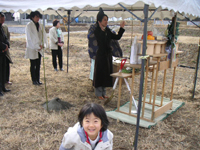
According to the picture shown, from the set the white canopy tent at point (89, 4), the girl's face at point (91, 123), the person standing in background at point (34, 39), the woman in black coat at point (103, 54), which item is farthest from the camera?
the person standing in background at point (34, 39)

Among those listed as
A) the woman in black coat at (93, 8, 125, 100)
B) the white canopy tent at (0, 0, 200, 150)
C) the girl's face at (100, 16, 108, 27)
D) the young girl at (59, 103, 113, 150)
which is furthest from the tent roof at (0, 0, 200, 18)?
the young girl at (59, 103, 113, 150)

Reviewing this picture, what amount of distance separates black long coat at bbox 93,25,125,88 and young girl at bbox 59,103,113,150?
2.28 metres

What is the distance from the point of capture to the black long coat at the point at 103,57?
12.0 feet

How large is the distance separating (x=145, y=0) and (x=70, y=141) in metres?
1.68

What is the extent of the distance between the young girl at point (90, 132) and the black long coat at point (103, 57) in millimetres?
2283

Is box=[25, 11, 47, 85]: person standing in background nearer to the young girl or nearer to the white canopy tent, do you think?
the white canopy tent

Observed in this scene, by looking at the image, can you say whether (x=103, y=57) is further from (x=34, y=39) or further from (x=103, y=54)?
(x=34, y=39)

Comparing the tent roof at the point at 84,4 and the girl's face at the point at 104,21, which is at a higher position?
the tent roof at the point at 84,4

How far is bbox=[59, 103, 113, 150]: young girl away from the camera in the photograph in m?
1.39

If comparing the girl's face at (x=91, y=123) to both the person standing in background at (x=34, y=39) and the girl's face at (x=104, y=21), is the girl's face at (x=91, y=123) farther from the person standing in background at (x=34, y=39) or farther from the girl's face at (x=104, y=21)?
the person standing in background at (x=34, y=39)

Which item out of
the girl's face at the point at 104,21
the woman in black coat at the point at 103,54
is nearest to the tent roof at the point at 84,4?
the girl's face at the point at 104,21

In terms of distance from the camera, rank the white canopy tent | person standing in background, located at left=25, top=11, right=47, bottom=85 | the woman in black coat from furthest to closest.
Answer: person standing in background, located at left=25, top=11, right=47, bottom=85, the woman in black coat, the white canopy tent

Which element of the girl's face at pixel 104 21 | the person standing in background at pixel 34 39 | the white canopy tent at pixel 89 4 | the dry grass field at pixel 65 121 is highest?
the white canopy tent at pixel 89 4

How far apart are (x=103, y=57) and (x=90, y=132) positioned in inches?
96.6
